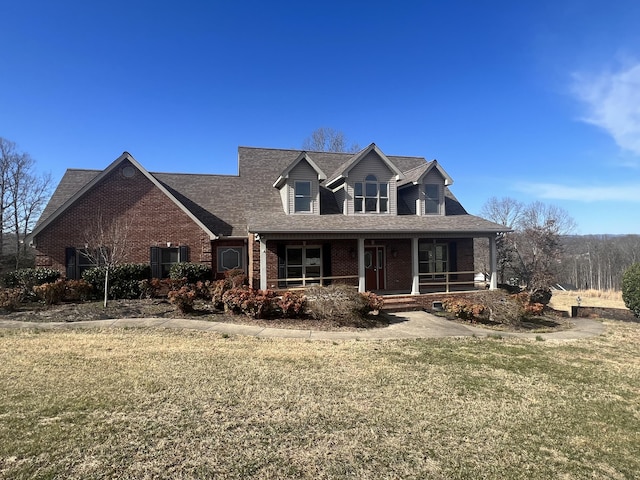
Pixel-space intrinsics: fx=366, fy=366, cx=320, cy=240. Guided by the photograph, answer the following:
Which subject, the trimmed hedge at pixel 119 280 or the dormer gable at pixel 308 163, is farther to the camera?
the dormer gable at pixel 308 163

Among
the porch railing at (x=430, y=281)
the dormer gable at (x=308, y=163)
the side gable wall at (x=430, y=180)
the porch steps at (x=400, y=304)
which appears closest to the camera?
the porch steps at (x=400, y=304)

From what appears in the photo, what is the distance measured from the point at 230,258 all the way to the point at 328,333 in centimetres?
893

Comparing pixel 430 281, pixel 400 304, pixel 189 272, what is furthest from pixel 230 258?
pixel 430 281

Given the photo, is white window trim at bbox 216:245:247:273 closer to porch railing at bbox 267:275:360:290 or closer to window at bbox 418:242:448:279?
porch railing at bbox 267:275:360:290

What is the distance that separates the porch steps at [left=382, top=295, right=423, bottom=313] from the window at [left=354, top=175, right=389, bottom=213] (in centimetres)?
469

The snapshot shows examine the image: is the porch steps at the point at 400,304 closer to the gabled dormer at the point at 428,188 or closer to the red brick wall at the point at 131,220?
the gabled dormer at the point at 428,188

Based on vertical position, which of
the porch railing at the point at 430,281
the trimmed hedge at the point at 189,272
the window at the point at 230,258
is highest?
the window at the point at 230,258

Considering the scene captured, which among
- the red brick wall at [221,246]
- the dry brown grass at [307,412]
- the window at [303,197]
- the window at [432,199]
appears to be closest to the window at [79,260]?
the red brick wall at [221,246]

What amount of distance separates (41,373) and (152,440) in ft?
13.0

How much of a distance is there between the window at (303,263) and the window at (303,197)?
192 centimetres

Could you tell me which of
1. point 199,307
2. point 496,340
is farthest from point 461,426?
point 199,307

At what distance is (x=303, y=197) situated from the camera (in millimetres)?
17859

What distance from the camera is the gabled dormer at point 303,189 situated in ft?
57.9

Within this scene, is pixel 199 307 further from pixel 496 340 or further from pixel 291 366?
pixel 496 340
